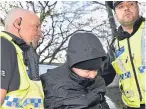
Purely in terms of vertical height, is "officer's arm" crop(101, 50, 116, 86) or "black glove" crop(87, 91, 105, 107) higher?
"black glove" crop(87, 91, 105, 107)

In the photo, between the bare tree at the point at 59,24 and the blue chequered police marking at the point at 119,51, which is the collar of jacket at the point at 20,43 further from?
the bare tree at the point at 59,24

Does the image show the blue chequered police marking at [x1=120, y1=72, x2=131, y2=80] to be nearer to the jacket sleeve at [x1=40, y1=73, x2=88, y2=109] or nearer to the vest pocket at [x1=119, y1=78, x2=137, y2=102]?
the vest pocket at [x1=119, y1=78, x2=137, y2=102]

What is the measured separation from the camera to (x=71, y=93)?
6.70 ft

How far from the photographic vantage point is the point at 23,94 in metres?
2.00

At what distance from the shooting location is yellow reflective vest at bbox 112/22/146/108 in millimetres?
3023

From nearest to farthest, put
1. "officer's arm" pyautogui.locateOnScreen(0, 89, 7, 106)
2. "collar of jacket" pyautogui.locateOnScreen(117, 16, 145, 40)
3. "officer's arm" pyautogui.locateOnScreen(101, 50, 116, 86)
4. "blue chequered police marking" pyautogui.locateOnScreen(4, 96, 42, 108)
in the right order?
"officer's arm" pyautogui.locateOnScreen(0, 89, 7, 106)
"blue chequered police marking" pyautogui.locateOnScreen(4, 96, 42, 108)
"collar of jacket" pyautogui.locateOnScreen(117, 16, 145, 40)
"officer's arm" pyautogui.locateOnScreen(101, 50, 116, 86)

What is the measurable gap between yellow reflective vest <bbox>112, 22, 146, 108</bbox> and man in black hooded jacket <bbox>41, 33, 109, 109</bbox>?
998 millimetres

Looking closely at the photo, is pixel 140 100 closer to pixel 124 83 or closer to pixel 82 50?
pixel 124 83

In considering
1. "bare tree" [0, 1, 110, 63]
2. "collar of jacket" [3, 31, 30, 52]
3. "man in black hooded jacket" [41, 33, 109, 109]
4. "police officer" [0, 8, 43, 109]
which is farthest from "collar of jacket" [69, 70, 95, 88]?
"bare tree" [0, 1, 110, 63]

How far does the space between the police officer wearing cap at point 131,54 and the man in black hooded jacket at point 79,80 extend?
3.29 feet

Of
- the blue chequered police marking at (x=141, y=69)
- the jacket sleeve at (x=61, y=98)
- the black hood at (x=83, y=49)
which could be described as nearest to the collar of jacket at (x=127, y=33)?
the blue chequered police marking at (x=141, y=69)

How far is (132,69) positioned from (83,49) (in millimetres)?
1180

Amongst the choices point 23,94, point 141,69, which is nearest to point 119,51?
point 141,69

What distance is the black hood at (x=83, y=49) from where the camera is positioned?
201 cm
